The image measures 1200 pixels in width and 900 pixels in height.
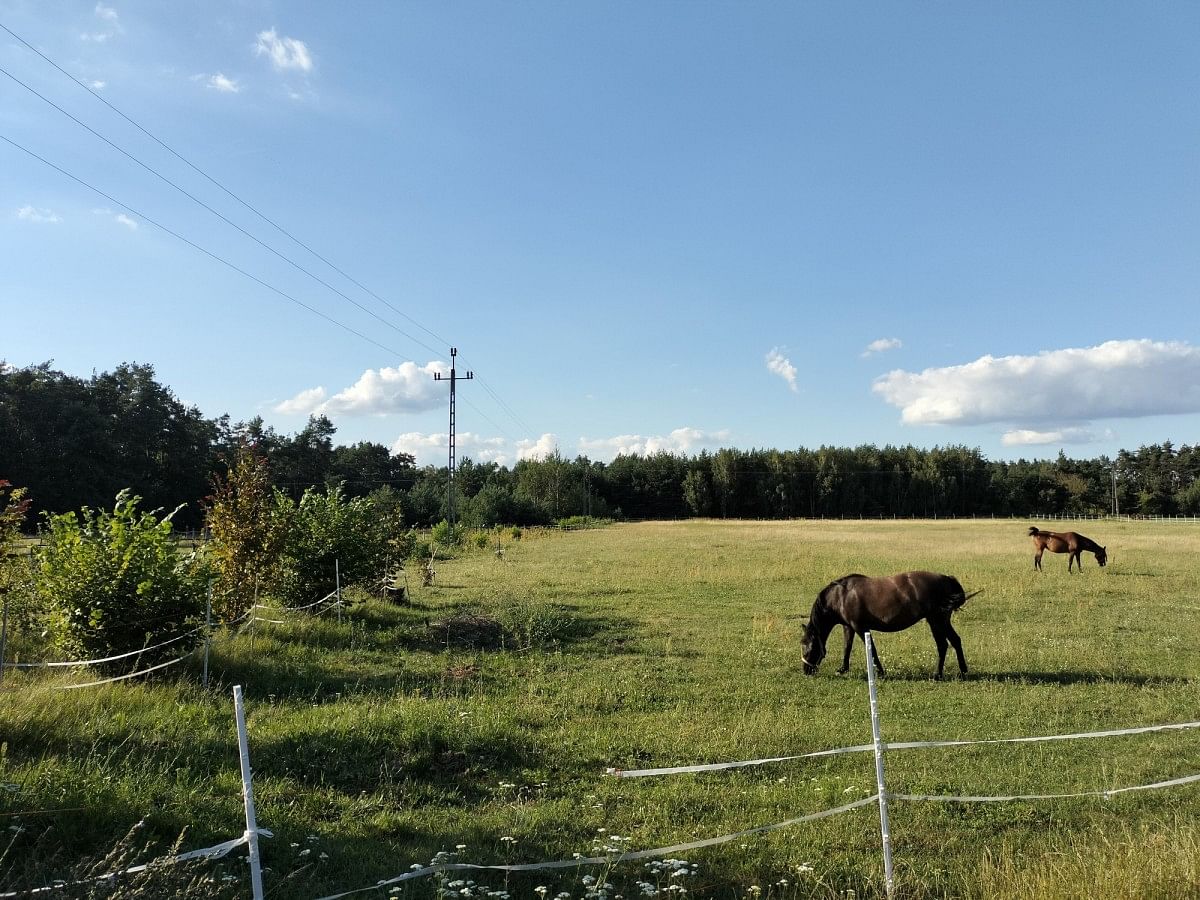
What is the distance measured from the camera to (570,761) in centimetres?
700

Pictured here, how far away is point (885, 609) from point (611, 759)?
233 inches

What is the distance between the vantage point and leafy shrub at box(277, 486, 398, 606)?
15.9 metres

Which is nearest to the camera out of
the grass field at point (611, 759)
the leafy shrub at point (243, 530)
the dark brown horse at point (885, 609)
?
the grass field at point (611, 759)

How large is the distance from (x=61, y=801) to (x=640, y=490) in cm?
9852

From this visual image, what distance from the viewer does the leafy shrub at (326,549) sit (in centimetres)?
1591

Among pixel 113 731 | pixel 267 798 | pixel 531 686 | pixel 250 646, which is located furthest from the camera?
pixel 250 646

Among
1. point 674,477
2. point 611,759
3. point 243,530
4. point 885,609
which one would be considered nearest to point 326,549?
point 243,530

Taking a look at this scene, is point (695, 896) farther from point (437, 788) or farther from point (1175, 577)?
point (1175, 577)

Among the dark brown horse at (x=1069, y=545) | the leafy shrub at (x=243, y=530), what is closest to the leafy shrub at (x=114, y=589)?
the leafy shrub at (x=243, y=530)

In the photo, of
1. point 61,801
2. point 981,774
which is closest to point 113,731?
point 61,801

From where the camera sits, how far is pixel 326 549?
16.2 metres

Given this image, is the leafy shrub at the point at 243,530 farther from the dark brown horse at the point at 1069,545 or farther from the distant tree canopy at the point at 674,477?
the distant tree canopy at the point at 674,477

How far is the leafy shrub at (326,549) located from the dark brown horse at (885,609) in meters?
9.43

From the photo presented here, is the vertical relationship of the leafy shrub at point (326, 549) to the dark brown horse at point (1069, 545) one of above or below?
above
